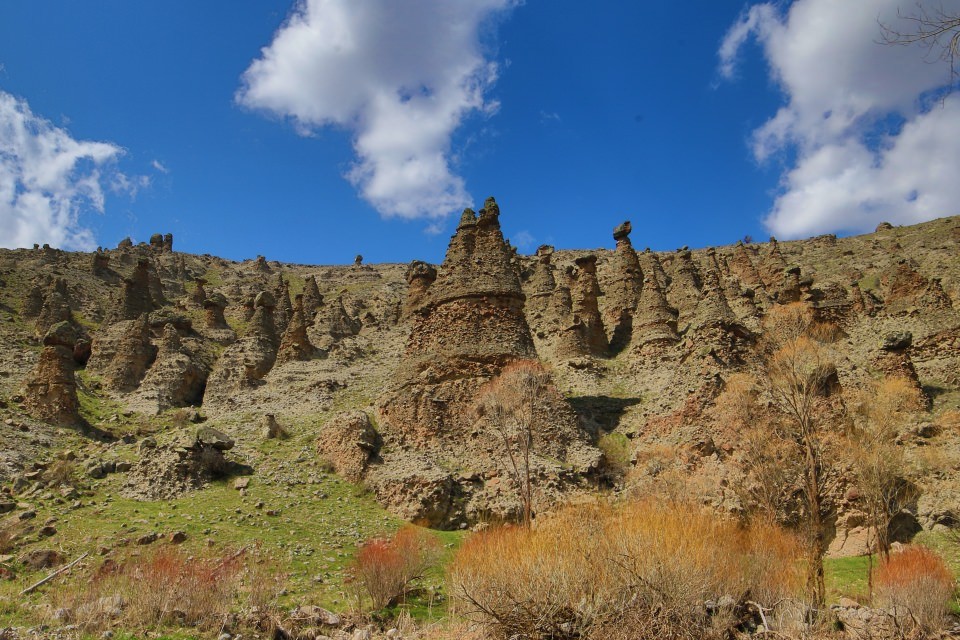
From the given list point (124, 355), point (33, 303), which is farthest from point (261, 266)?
point (124, 355)

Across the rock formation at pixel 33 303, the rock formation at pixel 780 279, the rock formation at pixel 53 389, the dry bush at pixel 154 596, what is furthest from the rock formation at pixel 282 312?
the rock formation at pixel 780 279

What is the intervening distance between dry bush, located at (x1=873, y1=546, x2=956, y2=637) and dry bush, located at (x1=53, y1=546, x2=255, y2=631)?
52.7 ft

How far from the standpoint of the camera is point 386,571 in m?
15.4

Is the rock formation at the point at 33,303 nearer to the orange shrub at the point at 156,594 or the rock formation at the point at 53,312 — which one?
→ the rock formation at the point at 53,312

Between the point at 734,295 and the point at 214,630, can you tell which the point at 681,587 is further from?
the point at 734,295

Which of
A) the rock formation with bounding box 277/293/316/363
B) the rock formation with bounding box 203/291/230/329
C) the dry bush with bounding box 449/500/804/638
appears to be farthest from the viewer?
the rock formation with bounding box 203/291/230/329

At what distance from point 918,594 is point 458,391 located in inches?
749

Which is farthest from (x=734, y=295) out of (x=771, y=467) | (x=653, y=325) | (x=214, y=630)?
(x=214, y=630)

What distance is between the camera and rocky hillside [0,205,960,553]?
2336cm

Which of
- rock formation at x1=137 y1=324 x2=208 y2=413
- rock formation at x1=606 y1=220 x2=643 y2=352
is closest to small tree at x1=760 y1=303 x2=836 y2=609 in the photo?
rock formation at x1=606 y1=220 x2=643 y2=352

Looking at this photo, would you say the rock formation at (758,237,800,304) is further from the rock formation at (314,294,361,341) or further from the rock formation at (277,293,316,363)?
the rock formation at (277,293,316,363)

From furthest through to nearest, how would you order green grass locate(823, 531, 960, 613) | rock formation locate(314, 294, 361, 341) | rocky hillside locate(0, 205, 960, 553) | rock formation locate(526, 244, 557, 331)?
rock formation locate(314, 294, 361, 341) → rock formation locate(526, 244, 557, 331) → rocky hillside locate(0, 205, 960, 553) → green grass locate(823, 531, 960, 613)

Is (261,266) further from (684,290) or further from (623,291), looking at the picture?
(684,290)

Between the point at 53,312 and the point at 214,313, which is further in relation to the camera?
the point at 214,313
